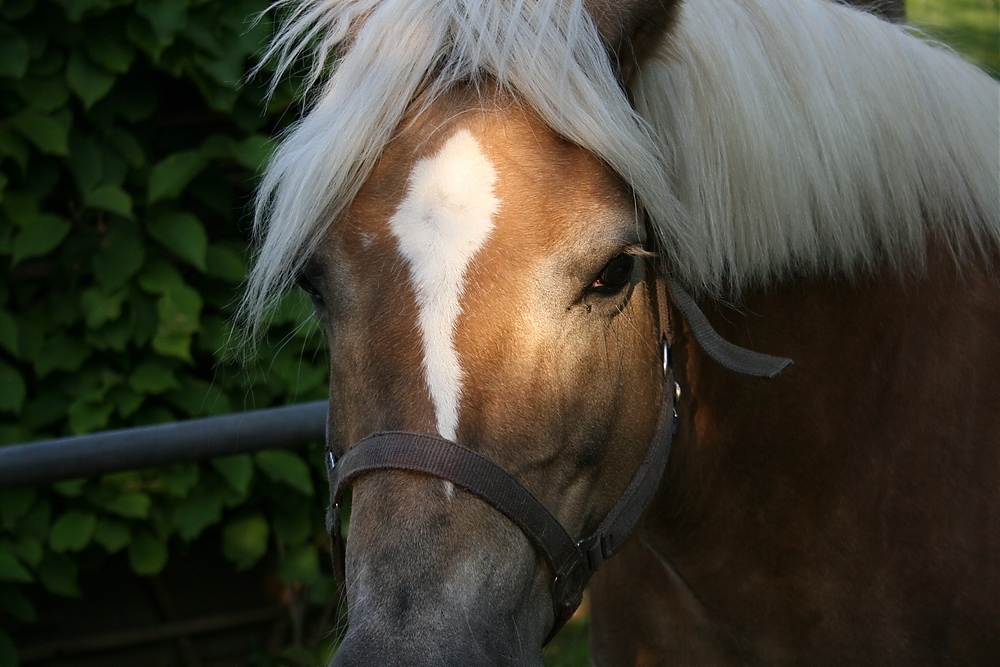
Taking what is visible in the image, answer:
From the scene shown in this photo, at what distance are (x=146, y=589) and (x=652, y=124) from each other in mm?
2678

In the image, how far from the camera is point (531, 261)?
1.31 meters

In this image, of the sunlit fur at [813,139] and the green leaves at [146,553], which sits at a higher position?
the sunlit fur at [813,139]

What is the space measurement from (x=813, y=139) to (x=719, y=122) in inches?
7.9

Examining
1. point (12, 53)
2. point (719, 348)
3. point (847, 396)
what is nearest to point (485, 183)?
point (719, 348)

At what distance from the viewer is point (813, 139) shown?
1.60 meters

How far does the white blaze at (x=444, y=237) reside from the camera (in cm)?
127

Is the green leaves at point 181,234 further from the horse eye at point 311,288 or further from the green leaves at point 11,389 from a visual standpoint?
the horse eye at point 311,288

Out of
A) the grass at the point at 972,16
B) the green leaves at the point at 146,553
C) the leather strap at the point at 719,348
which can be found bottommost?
the green leaves at the point at 146,553

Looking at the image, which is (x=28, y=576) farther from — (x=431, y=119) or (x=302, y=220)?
(x=431, y=119)

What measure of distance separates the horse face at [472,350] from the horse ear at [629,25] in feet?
0.60

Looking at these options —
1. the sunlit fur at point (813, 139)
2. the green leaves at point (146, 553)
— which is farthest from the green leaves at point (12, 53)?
the sunlit fur at point (813, 139)

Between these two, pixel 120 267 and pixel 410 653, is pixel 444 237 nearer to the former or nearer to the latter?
pixel 410 653

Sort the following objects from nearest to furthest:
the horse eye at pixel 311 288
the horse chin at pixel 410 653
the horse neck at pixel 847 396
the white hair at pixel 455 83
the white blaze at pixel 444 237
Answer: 1. the horse chin at pixel 410 653
2. the white blaze at pixel 444 237
3. the white hair at pixel 455 83
4. the horse eye at pixel 311 288
5. the horse neck at pixel 847 396

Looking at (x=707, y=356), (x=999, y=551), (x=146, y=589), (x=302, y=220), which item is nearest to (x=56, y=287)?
(x=146, y=589)
